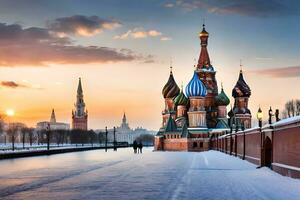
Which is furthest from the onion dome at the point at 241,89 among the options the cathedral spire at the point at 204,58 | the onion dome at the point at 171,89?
the onion dome at the point at 171,89

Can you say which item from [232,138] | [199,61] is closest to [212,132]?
[199,61]

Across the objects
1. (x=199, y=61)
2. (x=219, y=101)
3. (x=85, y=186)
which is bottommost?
(x=85, y=186)

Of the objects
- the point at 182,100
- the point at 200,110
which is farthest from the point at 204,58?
the point at 200,110

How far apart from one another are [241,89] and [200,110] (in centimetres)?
1384

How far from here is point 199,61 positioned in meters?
117

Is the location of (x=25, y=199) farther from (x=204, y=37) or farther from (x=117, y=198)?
(x=204, y=37)

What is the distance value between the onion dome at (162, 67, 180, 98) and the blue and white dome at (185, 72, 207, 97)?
9646mm

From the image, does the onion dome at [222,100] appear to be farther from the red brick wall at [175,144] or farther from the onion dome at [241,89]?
the red brick wall at [175,144]

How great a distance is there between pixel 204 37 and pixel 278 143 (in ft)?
309

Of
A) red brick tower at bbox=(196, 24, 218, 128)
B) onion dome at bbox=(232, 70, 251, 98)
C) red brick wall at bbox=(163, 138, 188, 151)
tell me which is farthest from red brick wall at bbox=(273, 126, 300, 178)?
onion dome at bbox=(232, 70, 251, 98)

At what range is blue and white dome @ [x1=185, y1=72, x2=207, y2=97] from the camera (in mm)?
105438

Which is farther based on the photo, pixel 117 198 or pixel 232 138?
pixel 232 138

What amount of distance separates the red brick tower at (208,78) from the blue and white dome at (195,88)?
25.6 ft

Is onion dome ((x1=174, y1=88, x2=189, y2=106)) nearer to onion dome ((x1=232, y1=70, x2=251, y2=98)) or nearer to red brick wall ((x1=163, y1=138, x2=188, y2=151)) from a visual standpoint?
red brick wall ((x1=163, y1=138, x2=188, y2=151))
